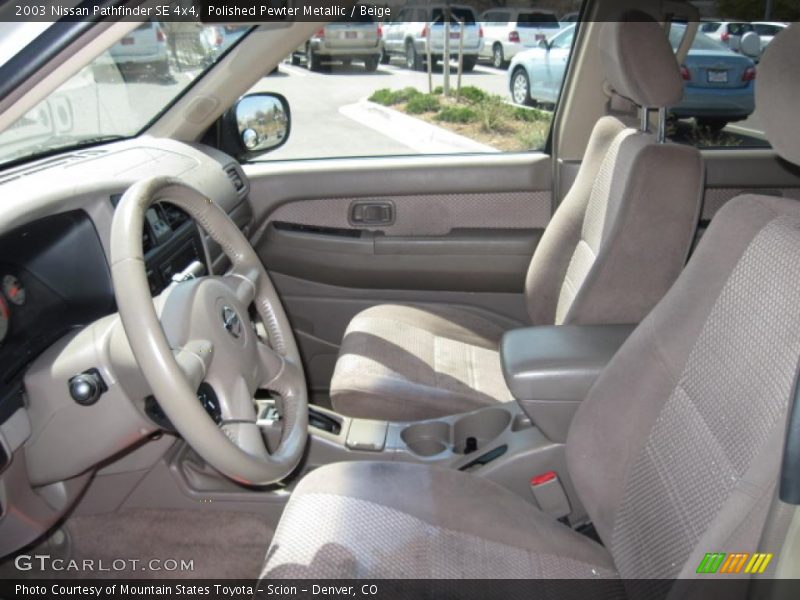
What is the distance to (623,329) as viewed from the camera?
1.84 metres

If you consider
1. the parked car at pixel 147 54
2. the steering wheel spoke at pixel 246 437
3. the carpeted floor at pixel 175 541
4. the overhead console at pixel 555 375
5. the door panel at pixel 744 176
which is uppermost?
the parked car at pixel 147 54

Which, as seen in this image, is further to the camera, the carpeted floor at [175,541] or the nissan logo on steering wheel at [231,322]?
the carpeted floor at [175,541]

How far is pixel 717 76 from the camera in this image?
2.88 meters

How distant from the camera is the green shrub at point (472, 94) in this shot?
11.2 ft

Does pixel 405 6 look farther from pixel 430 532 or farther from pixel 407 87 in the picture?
pixel 430 532

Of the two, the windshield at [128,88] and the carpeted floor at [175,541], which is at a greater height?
the windshield at [128,88]

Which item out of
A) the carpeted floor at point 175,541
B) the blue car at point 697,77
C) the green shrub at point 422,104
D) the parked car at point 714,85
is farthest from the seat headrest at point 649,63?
the green shrub at point 422,104

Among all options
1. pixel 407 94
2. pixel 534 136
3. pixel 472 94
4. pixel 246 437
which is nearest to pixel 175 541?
pixel 246 437

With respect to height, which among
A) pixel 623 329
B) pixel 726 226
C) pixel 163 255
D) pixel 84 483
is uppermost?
pixel 726 226

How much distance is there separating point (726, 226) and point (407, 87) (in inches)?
92.2

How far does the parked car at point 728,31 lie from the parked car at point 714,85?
0.02 m

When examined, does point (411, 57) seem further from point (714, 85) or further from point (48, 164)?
point (48, 164)

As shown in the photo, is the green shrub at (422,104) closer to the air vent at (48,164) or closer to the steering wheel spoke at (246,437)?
the air vent at (48,164)

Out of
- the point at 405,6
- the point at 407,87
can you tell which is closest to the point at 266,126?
the point at 405,6
